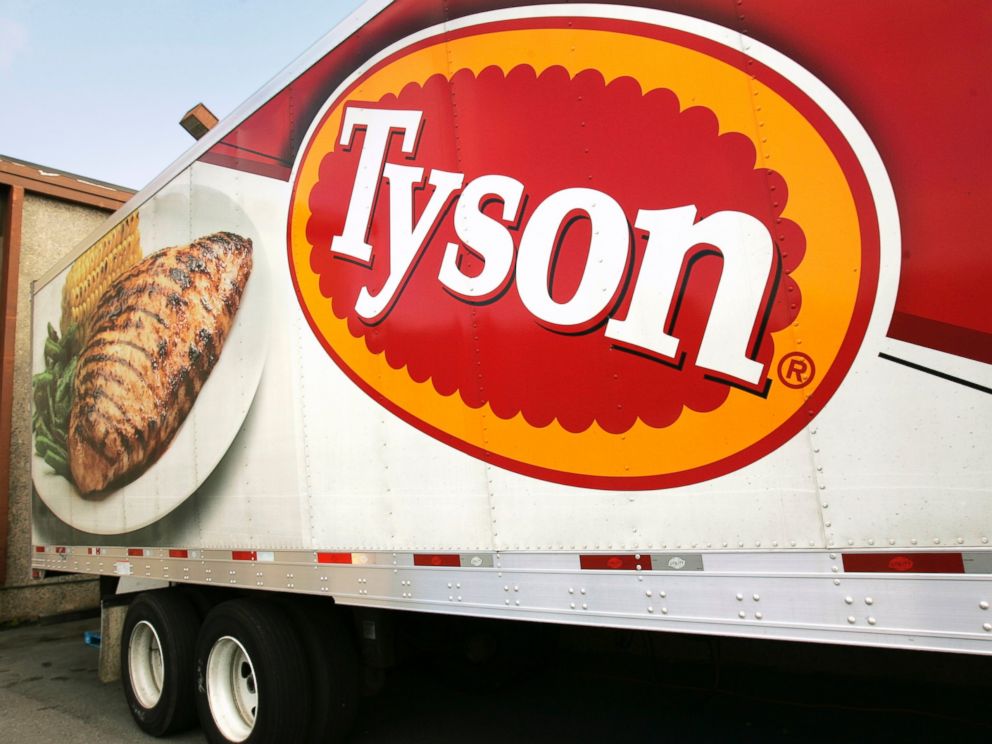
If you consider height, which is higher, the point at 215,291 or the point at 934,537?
the point at 215,291

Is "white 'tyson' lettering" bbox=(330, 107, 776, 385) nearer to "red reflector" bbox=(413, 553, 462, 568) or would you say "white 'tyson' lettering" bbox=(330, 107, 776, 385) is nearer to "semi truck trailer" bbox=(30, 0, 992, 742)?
"semi truck trailer" bbox=(30, 0, 992, 742)

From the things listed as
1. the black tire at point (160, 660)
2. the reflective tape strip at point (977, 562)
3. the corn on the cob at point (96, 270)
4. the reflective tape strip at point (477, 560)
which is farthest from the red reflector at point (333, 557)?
the corn on the cob at point (96, 270)

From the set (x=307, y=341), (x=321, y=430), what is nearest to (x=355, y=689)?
(x=321, y=430)

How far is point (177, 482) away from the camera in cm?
454

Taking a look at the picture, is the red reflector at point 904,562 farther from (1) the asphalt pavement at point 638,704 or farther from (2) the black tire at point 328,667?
(2) the black tire at point 328,667

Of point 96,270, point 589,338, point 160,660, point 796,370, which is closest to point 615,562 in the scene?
point 589,338

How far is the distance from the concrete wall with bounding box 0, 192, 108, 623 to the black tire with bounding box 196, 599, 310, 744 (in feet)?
25.7

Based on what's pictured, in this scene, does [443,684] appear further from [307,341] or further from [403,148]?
[403,148]

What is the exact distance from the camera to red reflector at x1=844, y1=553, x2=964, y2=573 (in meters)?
1.83

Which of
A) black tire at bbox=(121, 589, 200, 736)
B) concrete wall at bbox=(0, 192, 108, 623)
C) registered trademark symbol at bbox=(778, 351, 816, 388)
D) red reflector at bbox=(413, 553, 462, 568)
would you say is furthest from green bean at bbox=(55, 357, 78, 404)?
registered trademark symbol at bbox=(778, 351, 816, 388)

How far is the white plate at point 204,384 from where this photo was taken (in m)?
3.96

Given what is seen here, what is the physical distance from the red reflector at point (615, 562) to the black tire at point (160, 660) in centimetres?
333

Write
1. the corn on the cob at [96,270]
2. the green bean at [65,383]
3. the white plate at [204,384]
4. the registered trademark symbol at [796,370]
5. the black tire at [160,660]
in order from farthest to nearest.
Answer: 1. the green bean at [65,383]
2. the corn on the cob at [96,270]
3. the black tire at [160,660]
4. the white plate at [204,384]
5. the registered trademark symbol at [796,370]

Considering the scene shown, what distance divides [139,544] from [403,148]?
3633 mm
